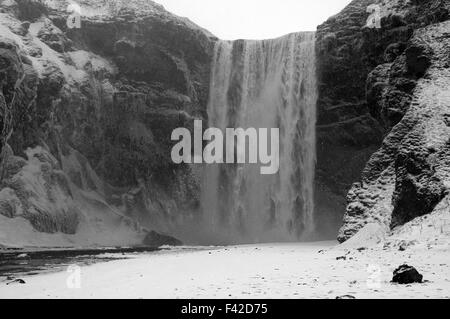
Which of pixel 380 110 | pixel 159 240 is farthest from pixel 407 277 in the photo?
pixel 159 240

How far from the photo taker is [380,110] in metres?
36.5

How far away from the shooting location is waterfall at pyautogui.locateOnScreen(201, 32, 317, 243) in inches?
2362

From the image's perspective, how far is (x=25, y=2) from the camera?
66500 mm

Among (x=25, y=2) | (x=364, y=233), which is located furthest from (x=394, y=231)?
(x=25, y=2)

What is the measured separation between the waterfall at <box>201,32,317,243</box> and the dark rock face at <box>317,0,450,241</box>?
2.29m

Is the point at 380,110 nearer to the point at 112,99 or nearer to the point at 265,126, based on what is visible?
the point at 265,126

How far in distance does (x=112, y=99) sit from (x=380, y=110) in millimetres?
39870

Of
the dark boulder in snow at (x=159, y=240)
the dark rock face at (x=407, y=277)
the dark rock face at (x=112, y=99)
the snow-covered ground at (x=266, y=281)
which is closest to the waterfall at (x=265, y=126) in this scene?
the dark rock face at (x=112, y=99)

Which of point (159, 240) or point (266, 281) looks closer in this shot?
point (266, 281)

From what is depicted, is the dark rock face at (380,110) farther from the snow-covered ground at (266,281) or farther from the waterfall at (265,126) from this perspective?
the snow-covered ground at (266,281)

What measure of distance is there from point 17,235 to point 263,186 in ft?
97.8

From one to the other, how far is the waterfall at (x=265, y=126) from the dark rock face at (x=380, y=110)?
229 centimetres

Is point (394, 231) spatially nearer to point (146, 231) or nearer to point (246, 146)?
point (146, 231)

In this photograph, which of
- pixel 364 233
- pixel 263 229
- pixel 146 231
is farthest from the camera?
pixel 263 229
